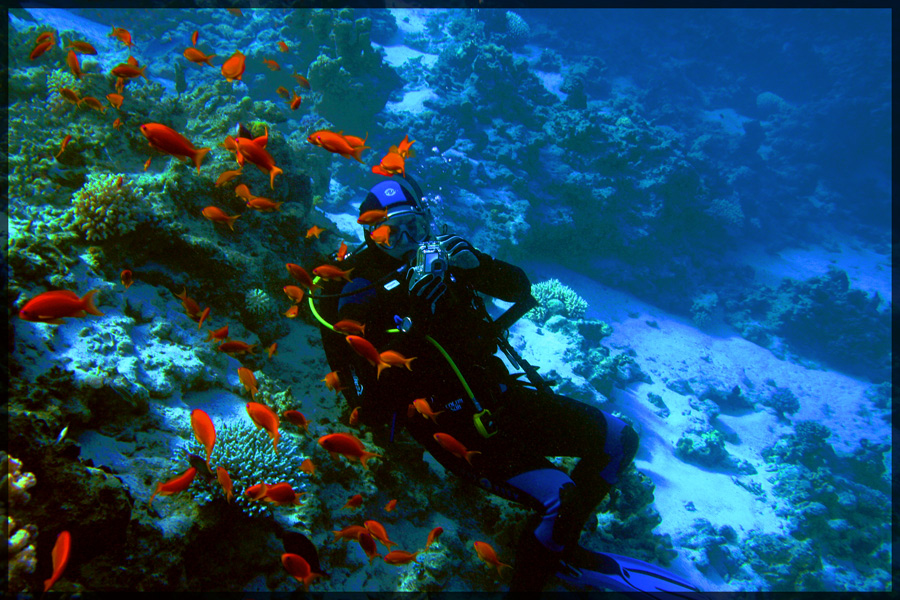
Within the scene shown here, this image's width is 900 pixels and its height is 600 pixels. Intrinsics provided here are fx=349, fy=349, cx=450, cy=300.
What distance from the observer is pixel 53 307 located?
6.08 ft

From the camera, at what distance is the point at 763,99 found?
25.3 metres

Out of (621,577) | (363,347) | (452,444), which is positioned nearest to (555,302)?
(621,577)

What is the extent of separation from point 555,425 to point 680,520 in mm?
5377

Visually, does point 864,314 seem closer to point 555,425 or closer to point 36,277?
point 555,425

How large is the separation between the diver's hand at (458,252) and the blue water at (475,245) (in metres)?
2.05

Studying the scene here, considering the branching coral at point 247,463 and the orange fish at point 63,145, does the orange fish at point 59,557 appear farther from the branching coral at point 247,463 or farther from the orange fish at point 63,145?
the orange fish at point 63,145

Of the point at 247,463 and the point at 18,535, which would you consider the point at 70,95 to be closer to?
the point at 247,463

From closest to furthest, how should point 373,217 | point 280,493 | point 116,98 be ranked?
point 280,493, point 373,217, point 116,98

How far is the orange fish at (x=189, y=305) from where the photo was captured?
328 cm

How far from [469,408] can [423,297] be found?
1.00 meters

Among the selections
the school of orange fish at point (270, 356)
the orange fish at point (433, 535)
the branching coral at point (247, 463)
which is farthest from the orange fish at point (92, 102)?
the orange fish at point (433, 535)

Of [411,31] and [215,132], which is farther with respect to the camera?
[411,31]

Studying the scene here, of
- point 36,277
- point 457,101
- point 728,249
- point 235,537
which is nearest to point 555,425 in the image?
point 235,537

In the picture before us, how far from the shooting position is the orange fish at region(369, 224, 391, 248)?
2967 millimetres
